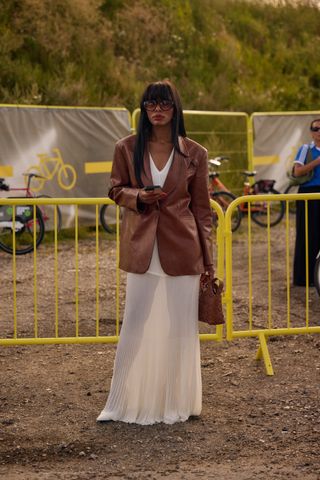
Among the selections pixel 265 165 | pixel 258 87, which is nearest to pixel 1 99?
pixel 265 165

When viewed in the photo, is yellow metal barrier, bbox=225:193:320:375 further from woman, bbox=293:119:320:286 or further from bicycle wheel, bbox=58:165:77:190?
bicycle wheel, bbox=58:165:77:190

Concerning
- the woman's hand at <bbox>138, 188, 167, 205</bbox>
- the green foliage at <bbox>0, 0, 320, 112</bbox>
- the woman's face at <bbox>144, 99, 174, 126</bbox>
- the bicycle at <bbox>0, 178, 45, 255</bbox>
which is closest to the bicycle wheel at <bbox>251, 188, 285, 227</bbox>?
the bicycle at <bbox>0, 178, 45, 255</bbox>

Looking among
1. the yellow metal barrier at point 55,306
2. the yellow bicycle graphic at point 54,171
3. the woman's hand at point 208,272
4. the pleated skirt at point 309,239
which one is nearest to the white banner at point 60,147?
the yellow bicycle graphic at point 54,171

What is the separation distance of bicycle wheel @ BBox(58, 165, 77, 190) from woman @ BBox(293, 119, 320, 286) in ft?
16.5

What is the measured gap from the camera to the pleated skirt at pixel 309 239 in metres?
10.2

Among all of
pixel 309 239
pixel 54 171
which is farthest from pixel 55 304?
pixel 54 171

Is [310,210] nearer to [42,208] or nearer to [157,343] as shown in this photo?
[157,343]

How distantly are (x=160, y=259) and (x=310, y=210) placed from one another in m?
4.77

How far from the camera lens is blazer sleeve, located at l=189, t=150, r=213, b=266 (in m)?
5.83

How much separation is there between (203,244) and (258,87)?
61.8 ft

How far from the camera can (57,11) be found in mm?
21750

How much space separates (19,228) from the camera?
1284cm

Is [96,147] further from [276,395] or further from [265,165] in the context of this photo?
[276,395]

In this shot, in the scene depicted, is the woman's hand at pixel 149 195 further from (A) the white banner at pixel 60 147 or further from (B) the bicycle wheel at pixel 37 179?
(B) the bicycle wheel at pixel 37 179
